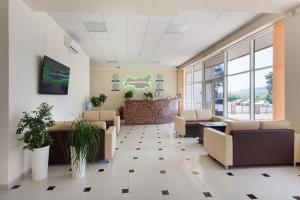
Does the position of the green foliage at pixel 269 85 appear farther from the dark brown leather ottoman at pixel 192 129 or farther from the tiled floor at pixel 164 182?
the dark brown leather ottoman at pixel 192 129

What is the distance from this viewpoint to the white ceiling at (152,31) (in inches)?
197

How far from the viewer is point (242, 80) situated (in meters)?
6.61

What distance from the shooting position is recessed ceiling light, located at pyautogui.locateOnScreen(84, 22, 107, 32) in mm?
5397

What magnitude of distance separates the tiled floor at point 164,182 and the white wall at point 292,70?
44.4 inches

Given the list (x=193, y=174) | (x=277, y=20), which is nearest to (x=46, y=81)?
(x=193, y=174)

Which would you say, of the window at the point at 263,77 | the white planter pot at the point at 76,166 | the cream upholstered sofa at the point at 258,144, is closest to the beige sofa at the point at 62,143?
the white planter pot at the point at 76,166

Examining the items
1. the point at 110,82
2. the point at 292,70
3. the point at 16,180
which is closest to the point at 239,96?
the point at 292,70

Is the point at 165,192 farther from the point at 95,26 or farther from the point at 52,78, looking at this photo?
the point at 95,26

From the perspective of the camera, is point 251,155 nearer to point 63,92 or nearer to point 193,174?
point 193,174

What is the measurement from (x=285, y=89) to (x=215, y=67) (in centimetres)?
427

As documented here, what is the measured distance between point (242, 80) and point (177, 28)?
2.79 metres

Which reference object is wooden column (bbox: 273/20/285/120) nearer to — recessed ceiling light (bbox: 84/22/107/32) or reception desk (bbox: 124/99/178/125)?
recessed ceiling light (bbox: 84/22/107/32)

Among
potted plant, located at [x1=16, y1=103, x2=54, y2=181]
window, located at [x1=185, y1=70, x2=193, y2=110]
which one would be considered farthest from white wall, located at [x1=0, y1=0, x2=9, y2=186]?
window, located at [x1=185, y1=70, x2=193, y2=110]

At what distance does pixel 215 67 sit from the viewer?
8.55 meters
